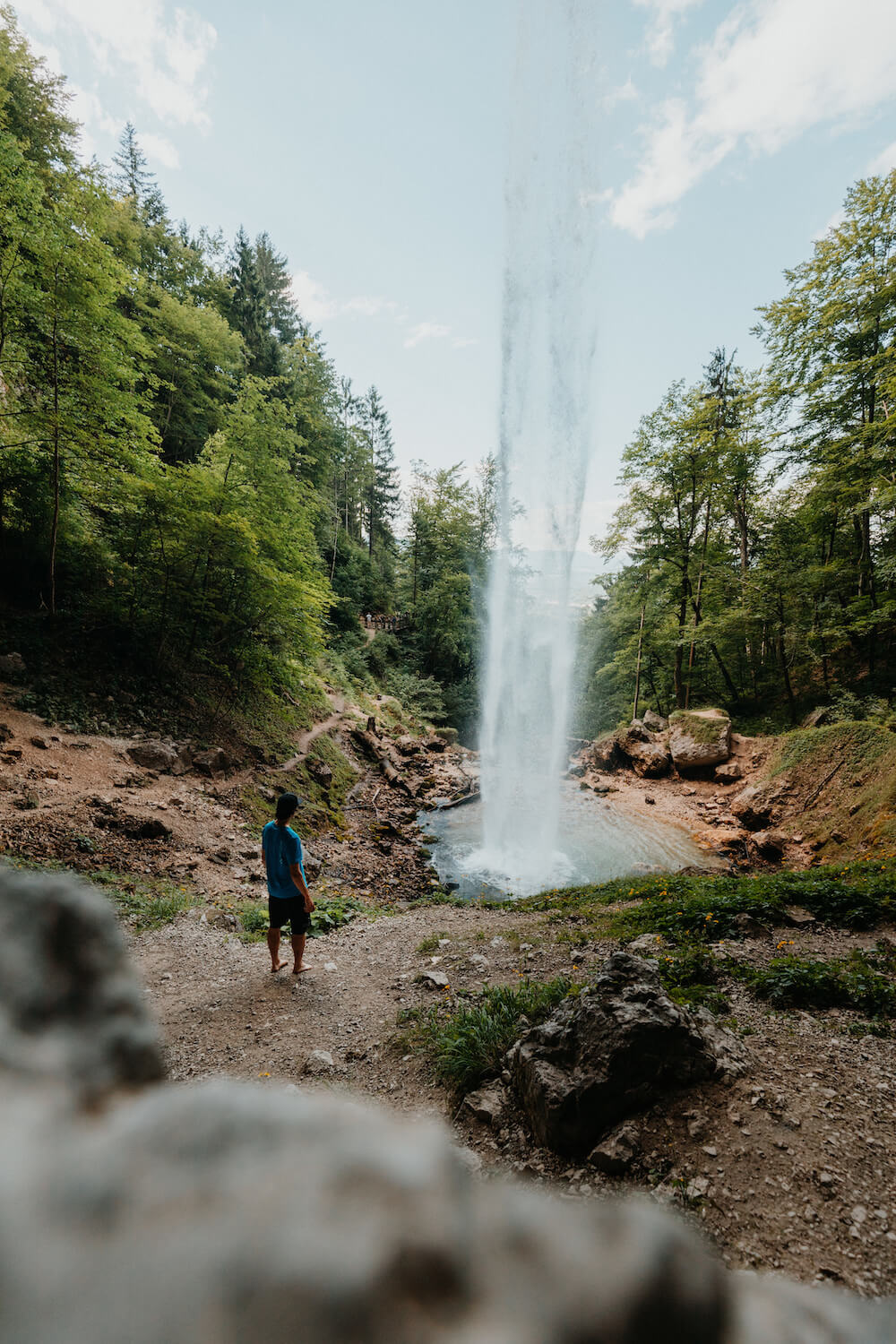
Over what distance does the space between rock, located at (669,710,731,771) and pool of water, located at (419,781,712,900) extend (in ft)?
10.1

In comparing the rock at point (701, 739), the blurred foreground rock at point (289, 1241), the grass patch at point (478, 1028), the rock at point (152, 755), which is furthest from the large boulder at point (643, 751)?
the blurred foreground rock at point (289, 1241)

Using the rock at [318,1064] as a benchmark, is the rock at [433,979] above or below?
below

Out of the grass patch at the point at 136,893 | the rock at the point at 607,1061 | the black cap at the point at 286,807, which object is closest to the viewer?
the rock at the point at 607,1061

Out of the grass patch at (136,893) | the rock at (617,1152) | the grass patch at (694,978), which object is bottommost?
the grass patch at (136,893)

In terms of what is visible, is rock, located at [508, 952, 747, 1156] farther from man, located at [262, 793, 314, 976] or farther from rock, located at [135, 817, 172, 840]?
rock, located at [135, 817, 172, 840]

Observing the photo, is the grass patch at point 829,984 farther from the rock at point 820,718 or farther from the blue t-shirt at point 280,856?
the rock at point 820,718

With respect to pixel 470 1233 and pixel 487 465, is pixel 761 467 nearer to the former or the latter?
pixel 487 465

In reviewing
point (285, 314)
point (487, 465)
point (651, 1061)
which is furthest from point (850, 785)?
point (285, 314)

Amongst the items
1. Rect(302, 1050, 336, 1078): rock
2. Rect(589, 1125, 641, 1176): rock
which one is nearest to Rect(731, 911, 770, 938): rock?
Rect(589, 1125, 641, 1176): rock

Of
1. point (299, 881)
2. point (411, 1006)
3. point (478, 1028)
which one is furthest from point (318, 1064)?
point (299, 881)

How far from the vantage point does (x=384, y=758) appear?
16703mm

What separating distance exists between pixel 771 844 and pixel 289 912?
9.96 metres

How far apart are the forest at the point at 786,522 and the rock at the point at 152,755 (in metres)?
14.3

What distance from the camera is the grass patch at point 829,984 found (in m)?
3.38
